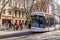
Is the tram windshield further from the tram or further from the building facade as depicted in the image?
the building facade

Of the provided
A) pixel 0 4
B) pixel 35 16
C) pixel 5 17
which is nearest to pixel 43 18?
pixel 35 16

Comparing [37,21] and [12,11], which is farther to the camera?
[12,11]

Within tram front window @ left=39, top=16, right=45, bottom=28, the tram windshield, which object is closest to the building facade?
the tram windshield

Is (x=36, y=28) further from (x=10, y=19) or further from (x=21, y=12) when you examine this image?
(x=21, y=12)

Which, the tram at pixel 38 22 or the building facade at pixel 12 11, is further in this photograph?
the building facade at pixel 12 11

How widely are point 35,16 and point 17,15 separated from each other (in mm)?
27004

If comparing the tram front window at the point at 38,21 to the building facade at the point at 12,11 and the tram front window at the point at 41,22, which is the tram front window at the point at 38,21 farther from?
the building facade at the point at 12,11

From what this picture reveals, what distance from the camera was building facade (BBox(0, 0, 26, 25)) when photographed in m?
47.6

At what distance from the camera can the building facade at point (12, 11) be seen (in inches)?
1874

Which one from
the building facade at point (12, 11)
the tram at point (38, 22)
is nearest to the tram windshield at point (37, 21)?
the tram at point (38, 22)

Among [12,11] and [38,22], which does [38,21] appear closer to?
[38,22]

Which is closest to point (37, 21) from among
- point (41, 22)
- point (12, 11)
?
point (41, 22)

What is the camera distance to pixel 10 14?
170 feet

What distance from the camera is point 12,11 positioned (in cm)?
5312
